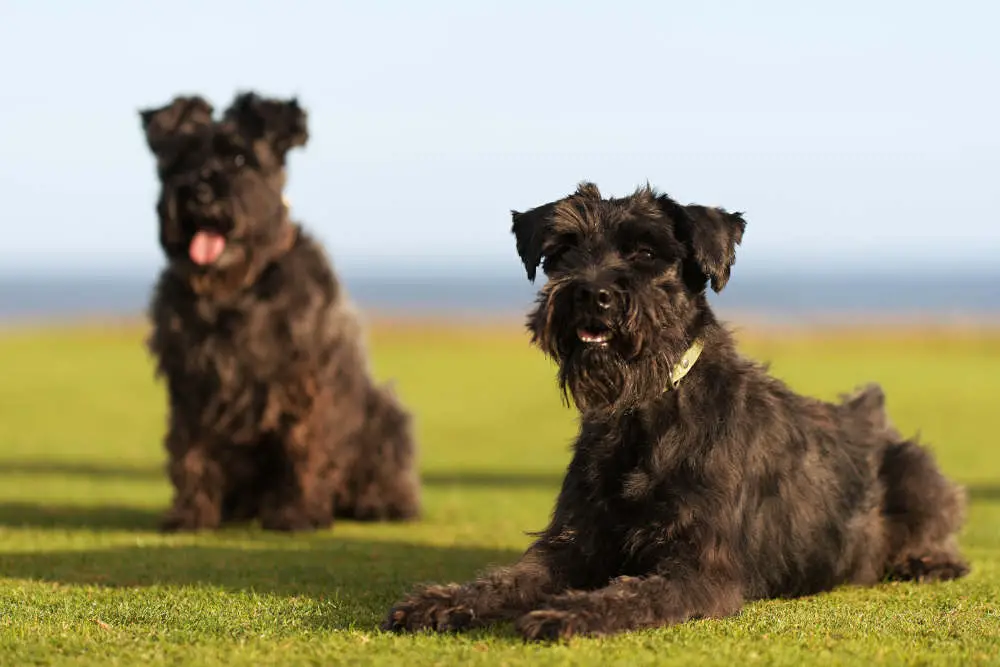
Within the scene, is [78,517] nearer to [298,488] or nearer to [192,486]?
[192,486]

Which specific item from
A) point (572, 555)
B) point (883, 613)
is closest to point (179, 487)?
point (572, 555)

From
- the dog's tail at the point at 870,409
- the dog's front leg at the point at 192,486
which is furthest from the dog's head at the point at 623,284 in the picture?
the dog's front leg at the point at 192,486

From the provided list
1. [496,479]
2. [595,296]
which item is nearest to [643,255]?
[595,296]

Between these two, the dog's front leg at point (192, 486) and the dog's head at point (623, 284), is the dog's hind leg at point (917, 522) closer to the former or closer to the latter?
the dog's head at point (623, 284)

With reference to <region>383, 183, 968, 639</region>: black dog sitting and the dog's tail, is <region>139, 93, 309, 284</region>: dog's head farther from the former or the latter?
the dog's tail

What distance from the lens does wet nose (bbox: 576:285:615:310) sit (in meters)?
5.82

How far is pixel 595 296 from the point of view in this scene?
229 inches

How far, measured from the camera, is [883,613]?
6.11 metres

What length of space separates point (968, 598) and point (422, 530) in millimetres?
4825

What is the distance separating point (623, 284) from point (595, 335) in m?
0.27

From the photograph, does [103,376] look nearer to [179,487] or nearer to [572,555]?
[179,487]

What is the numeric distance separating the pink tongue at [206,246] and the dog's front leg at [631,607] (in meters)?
5.02

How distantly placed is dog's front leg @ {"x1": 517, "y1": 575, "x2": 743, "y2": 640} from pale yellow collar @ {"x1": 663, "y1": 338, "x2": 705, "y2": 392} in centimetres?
98

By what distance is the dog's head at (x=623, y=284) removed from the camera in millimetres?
5906
